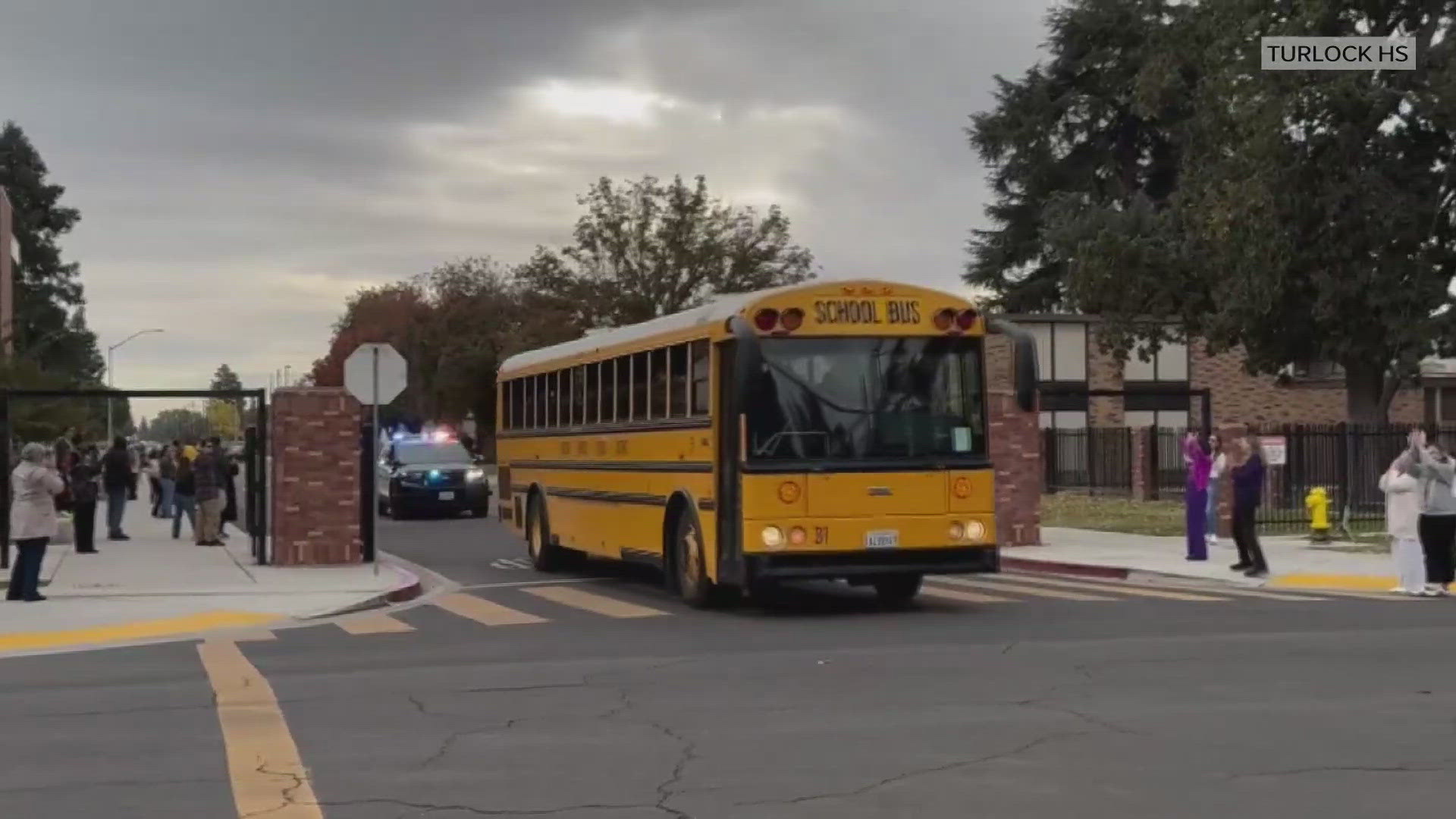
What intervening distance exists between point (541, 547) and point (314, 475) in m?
3.18

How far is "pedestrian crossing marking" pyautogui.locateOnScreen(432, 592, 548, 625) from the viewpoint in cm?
1645

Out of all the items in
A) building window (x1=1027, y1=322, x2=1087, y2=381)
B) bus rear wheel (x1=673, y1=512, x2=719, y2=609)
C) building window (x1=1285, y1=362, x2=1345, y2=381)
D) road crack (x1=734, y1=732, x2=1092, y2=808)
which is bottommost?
road crack (x1=734, y1=732, x2=1092, y2=808)

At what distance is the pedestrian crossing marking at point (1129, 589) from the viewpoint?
58.7 ft

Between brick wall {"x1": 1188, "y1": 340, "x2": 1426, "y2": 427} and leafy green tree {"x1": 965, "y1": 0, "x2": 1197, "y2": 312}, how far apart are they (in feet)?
20.8

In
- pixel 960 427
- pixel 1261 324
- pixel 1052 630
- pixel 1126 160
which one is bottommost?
pixel 1052 630

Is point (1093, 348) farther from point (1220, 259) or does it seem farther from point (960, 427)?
point (960, 427)

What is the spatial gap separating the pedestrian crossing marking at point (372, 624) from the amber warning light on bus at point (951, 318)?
5648 millimetres

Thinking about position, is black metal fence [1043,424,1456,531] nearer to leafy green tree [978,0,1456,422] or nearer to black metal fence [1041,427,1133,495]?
leafy green tree [978,0,1456,422]

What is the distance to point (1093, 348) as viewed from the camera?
52188 millimetres

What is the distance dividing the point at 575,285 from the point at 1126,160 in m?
20.8

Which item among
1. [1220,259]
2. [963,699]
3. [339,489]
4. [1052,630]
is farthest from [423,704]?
[1220,259]

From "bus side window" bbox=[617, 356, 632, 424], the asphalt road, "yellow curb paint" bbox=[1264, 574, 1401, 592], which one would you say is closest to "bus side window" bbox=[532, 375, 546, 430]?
"bus side window" bbox=[617, 356, 632, 424]

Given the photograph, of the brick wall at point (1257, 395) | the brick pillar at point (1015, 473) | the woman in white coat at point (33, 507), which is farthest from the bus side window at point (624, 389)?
the brick wall at point (1257, 395)

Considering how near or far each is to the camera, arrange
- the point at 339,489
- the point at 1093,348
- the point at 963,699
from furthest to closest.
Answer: the point at 1093,348 → the point at 339,489 → the point at 963,699
